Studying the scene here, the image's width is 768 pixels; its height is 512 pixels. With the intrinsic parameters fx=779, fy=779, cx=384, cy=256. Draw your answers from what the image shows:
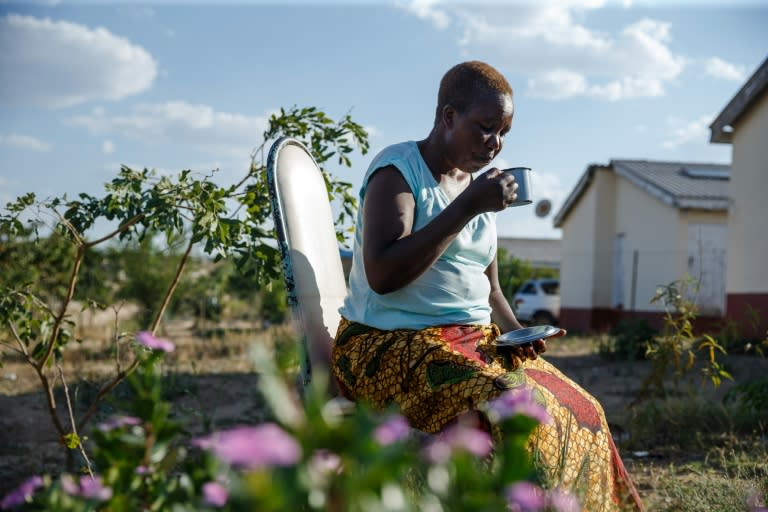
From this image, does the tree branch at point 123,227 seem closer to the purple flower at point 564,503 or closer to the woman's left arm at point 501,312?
the woman's left arm at point 501,312

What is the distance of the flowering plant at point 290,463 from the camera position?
25.7 inches

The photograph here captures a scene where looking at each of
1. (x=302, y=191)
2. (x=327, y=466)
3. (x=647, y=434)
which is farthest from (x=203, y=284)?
(x=327, y=466)

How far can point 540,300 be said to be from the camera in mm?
21594

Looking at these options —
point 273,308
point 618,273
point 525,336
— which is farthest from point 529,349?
point 618,273

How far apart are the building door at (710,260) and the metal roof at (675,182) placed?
0.53 metres

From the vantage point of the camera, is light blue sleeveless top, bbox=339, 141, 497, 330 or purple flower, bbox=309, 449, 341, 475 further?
light blue sleeveless top, bbox=339, 141, 497, 330

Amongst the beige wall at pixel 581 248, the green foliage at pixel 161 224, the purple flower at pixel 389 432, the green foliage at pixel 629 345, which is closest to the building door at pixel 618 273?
the beige wall at pixel 581 248

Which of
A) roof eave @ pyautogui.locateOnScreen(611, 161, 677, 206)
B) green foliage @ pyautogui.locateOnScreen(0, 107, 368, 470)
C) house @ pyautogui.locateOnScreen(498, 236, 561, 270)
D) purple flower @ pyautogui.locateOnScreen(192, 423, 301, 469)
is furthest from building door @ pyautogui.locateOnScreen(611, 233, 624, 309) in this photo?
house @ pyautogui.locateOnScreen(498, 236, 561, 270)

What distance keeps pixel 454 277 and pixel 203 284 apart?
53.0ft

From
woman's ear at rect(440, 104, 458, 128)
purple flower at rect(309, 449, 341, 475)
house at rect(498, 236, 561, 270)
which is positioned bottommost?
purple flower at rect(309, 449, 341, 475)

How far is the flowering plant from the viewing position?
Result: 2.14 feet

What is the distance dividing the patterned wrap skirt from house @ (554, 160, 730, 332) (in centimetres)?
1418

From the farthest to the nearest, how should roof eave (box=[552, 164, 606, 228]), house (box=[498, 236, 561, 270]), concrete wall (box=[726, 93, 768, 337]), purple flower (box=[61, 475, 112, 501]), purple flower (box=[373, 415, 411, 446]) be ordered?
house (box=[498, 236, 561, 270]) → roof eave (box=[552, 164, 606, 228]) → concrete wall (box=[726, 93, 768, 337]) → purple flower (box=[61, 475, 112, 501]) → purple flower (box=[373, 415, 411, 446])

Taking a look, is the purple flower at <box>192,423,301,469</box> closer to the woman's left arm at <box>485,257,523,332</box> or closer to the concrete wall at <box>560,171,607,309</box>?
the woman's left arm at <box>485,257,523,332</box>
